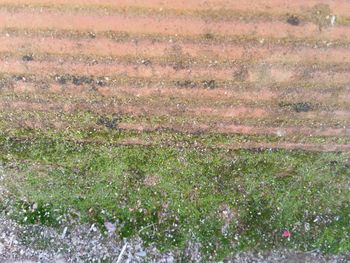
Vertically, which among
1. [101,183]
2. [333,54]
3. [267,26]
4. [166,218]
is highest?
[267,26]

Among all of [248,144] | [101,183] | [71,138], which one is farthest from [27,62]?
[248,144]

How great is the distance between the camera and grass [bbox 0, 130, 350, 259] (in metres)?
6.68

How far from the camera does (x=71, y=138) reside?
21.7 ft

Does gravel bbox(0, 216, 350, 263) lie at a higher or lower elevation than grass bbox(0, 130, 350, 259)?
lower

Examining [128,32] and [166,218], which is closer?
[128,32]

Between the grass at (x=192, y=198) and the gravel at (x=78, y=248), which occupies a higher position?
the grass at (x=192, y=198)

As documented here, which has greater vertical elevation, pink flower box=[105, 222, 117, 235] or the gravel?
pink flower box=[105, 222, 117, 235]

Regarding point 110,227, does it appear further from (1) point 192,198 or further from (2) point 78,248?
(1) point 192,198

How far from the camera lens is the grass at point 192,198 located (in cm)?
668

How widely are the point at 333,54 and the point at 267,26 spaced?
1.07 meters

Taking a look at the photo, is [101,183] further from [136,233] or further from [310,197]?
[310,197]

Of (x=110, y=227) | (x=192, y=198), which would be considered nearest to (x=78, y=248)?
(x=110, y=227)

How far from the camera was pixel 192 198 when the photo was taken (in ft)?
22.2

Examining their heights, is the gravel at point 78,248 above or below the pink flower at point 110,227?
below
